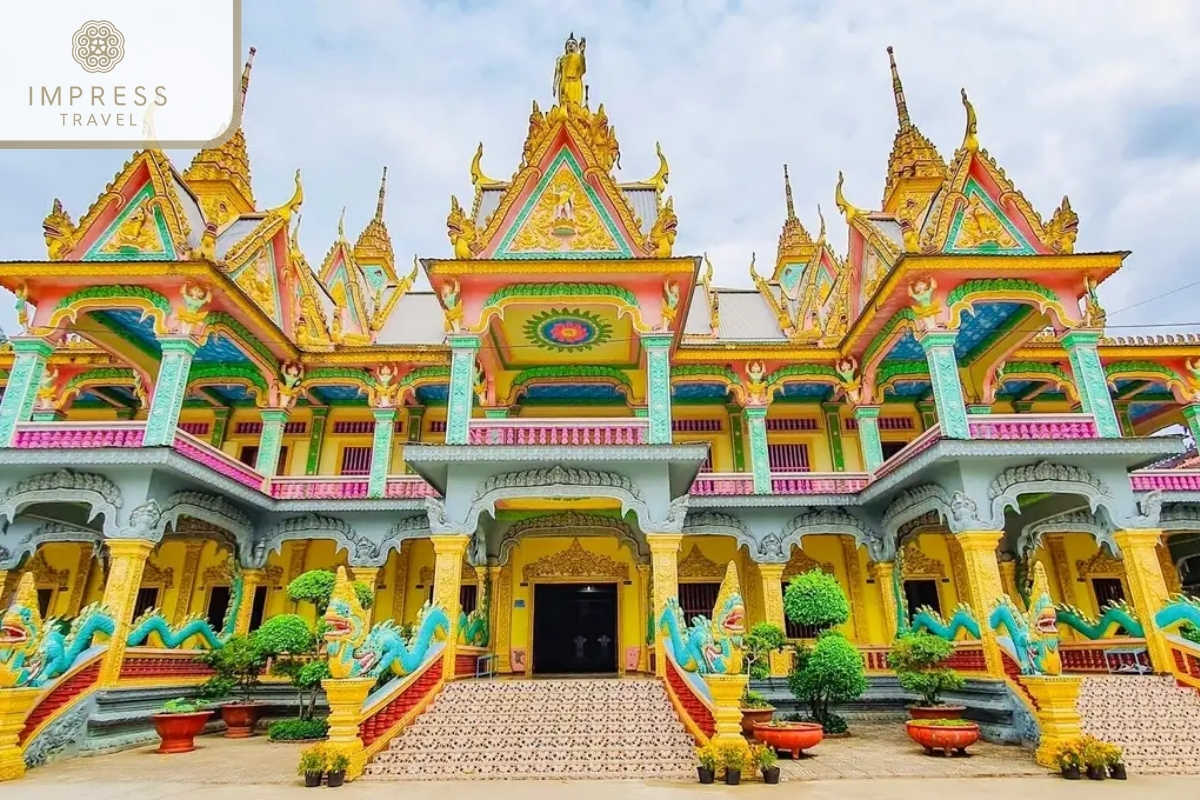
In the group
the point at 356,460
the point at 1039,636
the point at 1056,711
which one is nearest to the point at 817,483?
the point at 1039,636

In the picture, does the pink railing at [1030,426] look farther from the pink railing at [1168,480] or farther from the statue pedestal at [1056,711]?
the statue pedestal at [1056,711]

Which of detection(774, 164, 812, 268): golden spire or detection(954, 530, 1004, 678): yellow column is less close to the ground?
detection(774, 164, 812, 268): golden spire

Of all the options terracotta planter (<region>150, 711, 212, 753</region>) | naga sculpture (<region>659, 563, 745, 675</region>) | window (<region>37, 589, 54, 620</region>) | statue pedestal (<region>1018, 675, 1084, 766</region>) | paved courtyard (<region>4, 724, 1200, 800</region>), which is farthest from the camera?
window (<region>37, 589, 54, 620</region>)

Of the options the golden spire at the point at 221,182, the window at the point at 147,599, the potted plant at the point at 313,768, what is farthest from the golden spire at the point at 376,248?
the potted plant at the point at 313,768

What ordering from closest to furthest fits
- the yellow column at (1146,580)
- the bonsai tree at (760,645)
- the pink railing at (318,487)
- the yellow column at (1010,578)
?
1. the bonsai tree at (760,645)
2. the yellow column at (1146,580)
3. the pink railing at (318,487)
4. the yellow column at (1010,578)

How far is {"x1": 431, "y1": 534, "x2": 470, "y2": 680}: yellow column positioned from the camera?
37.4ft

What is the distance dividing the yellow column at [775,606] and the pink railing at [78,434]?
13.4 meters

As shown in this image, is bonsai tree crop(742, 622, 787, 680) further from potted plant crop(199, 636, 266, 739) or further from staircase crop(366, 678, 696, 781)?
potted plant crop(199, 636, 266, 739)

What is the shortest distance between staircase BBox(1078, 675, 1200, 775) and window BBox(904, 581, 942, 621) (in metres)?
5.70

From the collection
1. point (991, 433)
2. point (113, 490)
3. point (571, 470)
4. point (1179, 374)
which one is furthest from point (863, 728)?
point (113, 490)

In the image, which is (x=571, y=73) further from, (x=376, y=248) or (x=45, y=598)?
(x=45, y=598)

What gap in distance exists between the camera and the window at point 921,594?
17469mm

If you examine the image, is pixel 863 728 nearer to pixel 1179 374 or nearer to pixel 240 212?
pixel 1179 374

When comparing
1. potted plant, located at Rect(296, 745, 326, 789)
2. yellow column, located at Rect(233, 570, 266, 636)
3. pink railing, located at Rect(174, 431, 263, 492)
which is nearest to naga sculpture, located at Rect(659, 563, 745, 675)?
potted plant, located at Rect(296, 745, 326, 789)
